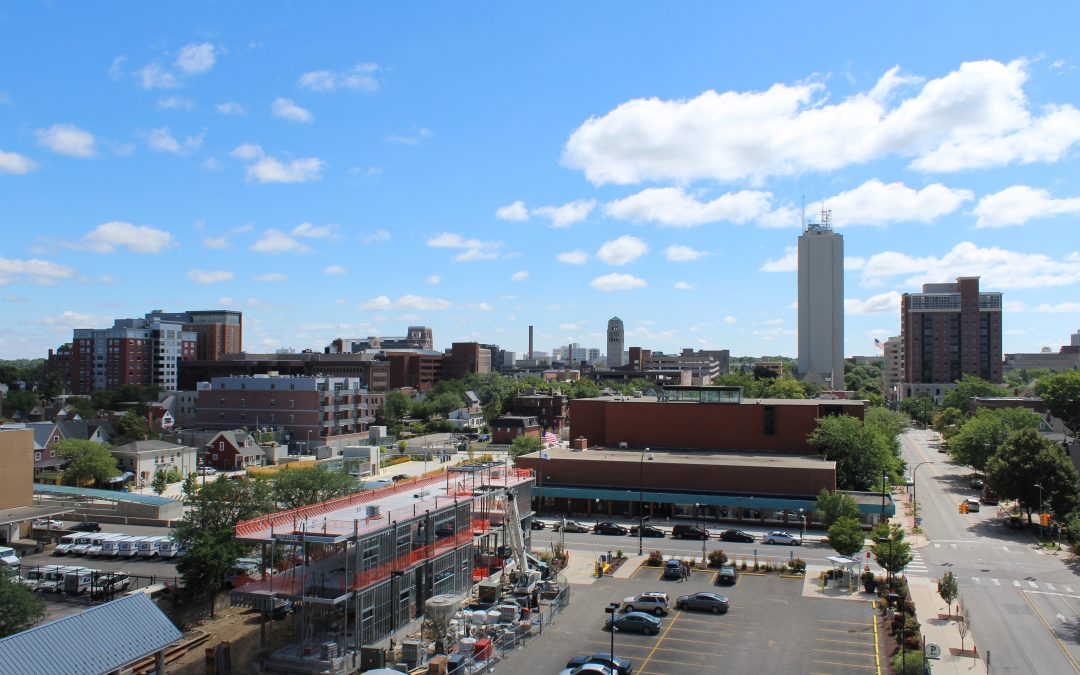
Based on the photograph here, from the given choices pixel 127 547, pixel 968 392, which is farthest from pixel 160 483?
pixel 968 392

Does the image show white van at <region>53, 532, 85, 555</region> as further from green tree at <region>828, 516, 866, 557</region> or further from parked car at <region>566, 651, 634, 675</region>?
green tree at <region>828, 516, 866, 557</region>

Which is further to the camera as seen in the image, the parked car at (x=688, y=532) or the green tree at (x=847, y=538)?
the parked car at (x=688, y=532)

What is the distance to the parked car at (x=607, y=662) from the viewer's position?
2766 centimetres

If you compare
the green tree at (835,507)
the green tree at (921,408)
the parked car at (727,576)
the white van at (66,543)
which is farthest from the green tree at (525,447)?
the green tree at (921,408)

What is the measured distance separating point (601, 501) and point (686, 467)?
7.49 metres

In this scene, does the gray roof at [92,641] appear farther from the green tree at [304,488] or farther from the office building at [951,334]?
the office building at [951,334]

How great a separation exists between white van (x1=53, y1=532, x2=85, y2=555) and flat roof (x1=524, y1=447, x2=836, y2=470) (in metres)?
33.4

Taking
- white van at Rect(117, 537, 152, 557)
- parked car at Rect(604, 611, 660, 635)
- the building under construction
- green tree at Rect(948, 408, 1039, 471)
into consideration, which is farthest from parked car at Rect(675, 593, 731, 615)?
green tree at Rect(948, 408, 1039, 471)

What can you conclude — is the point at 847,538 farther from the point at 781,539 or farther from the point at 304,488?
the point at 304,488

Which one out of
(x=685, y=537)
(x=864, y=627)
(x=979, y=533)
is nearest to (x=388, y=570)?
(x=864, y=627)

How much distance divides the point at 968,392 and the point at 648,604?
125 metres

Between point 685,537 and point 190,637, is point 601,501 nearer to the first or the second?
point 685,537

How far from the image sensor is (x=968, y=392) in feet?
454

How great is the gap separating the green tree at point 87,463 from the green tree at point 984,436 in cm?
8365
